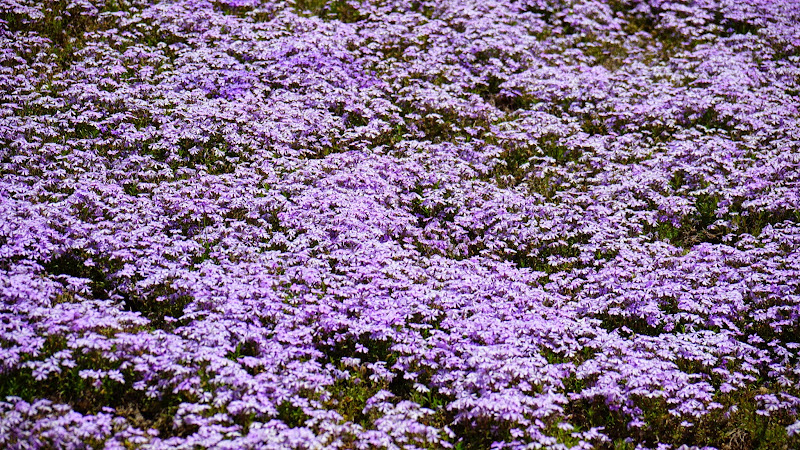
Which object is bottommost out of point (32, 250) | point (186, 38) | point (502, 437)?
point (502, 437)

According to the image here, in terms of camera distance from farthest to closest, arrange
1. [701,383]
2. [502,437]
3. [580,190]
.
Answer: [580,190]
[701,383]
[502,437]

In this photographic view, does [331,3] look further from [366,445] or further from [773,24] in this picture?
[366,445]

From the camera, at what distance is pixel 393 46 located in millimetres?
16016

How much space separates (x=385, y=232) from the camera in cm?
1057

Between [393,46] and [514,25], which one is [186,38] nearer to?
[393,46]

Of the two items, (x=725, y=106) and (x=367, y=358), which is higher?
(x=725, y=106)

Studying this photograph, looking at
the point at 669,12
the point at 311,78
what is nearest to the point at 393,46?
the point at 311,78

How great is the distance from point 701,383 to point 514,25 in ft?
42.1

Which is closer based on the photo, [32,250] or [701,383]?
[701,383]

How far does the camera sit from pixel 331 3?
708 inches

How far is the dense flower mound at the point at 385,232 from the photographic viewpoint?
7.32 meters

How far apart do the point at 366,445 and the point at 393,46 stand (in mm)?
11426

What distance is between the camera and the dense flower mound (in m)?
7.32

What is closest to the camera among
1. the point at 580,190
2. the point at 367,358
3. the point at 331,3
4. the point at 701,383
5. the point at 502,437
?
the point at 502,437
